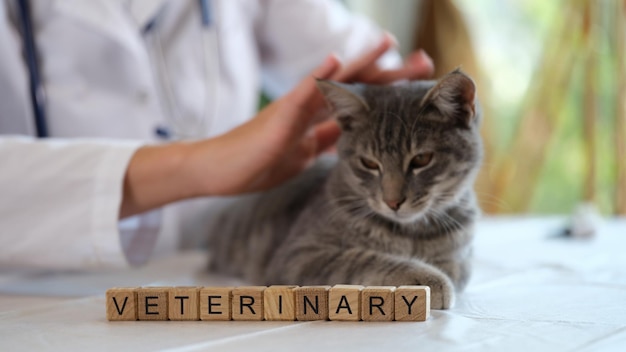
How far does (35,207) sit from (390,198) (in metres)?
0.53

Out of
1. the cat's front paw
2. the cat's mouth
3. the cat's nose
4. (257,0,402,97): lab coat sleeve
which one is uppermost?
(257,0,402,97): lab coat sleeve

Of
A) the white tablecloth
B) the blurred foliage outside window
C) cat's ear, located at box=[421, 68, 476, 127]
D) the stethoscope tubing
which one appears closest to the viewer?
the white tablecloth

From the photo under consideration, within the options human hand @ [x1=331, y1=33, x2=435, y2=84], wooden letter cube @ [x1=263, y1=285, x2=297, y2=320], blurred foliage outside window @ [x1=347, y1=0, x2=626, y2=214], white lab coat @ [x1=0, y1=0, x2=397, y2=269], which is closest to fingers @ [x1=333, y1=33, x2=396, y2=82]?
human hand @ [x1=331, y1=33, x2=435, y2=84]

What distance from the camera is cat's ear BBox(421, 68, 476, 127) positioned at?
2.96 ft

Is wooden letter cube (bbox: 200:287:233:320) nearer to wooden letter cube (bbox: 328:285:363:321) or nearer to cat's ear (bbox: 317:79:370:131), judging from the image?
wooden letter cube (bbox: 328:285:363:321)

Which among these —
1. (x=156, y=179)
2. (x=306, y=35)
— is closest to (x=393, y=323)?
(x=156, y=179)

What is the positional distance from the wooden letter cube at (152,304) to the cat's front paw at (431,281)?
0.90 feet

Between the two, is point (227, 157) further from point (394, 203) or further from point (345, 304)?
point (345, 304)

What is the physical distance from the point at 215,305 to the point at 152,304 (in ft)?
0.24

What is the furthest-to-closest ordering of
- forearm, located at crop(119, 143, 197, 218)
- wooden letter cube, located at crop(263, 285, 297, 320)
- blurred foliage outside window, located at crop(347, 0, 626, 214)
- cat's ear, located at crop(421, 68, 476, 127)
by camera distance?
blurred foliage outside window, located at crop(347, 0, 626, 214) < forearm, located at crop(119, 143, 197, 218) < cat's ear, located at crop(421, 68, 476, 127) < wooden letter cube, located at crop(263, 285, 297, 320)

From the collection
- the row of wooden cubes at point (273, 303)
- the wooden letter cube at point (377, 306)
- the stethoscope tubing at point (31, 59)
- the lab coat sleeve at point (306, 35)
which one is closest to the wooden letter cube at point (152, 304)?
the row of wooden cubes at point (273, 303)

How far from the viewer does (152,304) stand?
0.76 meters

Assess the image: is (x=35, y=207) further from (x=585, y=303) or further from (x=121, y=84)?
(x=585, y=303)

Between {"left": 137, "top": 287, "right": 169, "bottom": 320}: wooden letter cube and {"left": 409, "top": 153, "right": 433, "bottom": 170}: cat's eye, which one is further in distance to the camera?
{"left": 409, "top": 153, "right": 433, "bottom": 170}: cat's eye
